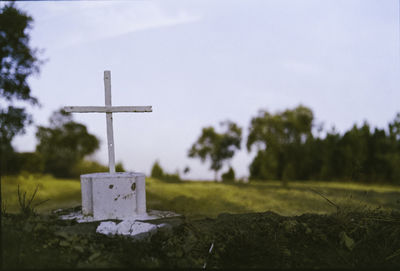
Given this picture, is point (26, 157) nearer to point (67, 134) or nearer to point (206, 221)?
point (67, 134)

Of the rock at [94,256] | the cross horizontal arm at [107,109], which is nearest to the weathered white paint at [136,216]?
the rock at [94,256]

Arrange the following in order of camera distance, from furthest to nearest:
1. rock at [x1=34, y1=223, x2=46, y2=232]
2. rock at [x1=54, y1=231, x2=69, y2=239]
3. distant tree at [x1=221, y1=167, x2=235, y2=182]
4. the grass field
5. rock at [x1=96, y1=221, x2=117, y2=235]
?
distant tree at [x1=221, y1=167, x2=235, y2=182] < the grass field < rock at [x1=96, y1=221, x2=117, y2=235] < rock at [x1=34, y1=223, x2=46, y2=232] < rock at [x1=54, y1=231, x2=69, y2=239]

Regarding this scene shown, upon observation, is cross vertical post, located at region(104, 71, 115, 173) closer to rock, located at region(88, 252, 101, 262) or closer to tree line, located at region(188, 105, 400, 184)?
rock, located at region(88, 252, 101, 262)

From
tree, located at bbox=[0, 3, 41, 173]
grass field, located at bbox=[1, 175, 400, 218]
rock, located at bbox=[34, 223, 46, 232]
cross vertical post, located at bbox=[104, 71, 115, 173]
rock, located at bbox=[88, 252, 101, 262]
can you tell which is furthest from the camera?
tree, located at bbox=[0, 3, 41, 173]

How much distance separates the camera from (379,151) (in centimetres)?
1670

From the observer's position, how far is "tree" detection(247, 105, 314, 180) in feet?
57.0

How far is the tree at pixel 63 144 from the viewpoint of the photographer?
59.7 feet

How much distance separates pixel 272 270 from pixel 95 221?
3069 millimetres

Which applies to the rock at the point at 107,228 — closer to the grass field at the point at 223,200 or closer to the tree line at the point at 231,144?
the grass field at the point at 223,200

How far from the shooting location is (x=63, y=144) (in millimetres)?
18797

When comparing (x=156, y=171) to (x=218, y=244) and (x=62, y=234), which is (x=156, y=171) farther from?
(x=218, y=244)

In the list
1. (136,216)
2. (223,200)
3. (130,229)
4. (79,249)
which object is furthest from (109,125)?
(223,200)

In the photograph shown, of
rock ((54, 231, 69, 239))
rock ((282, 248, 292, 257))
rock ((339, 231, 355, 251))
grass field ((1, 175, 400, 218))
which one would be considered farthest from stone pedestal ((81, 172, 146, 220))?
rock ((339, 231, 355, 251))

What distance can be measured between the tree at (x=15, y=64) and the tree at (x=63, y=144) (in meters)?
3.80
